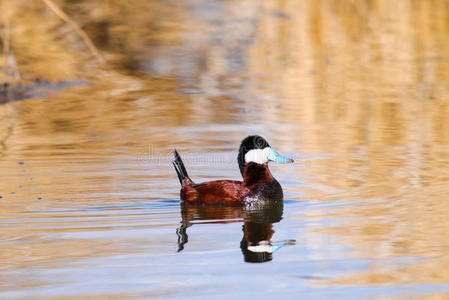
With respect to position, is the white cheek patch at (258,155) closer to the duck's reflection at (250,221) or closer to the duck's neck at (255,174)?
the duck's neck at (255,174)

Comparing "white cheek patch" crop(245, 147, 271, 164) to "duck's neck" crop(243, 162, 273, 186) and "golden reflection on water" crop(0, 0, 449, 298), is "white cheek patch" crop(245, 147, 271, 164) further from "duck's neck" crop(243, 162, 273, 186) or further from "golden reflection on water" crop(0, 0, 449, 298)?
"golden reflection on water" crop(0, 0, 449, 298)

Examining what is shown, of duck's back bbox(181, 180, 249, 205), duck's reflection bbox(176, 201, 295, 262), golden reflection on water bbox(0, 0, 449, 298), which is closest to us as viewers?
duck's reflection bbox(176, 201, 295, 262)

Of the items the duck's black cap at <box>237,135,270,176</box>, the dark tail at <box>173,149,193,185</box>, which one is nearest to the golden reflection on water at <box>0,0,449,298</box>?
the dark tail at <box>173,149,193,185</box>

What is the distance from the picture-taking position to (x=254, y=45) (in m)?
17.4

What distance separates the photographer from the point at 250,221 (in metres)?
6.98

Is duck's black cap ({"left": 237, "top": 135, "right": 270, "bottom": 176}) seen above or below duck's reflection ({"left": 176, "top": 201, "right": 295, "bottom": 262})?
above

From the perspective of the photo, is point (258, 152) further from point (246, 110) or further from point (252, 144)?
point (246, 110)

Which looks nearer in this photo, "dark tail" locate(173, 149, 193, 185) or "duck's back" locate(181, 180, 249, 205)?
"duck's back" locate(181, 180, 249, 205)

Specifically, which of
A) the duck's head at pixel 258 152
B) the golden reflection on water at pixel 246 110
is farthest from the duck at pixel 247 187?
the golden reflection on water at pixel 246 110

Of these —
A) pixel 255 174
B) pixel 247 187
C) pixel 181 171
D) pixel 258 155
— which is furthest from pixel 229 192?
pixel 181 171

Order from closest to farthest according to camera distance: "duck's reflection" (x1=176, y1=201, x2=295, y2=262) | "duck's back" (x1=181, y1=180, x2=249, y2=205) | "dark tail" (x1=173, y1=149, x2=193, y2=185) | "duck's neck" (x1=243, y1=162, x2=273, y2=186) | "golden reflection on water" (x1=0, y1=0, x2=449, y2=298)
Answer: "duck's reflection" (x1=176, y1=201, x2=295, y2=262) → "golden reflection on water" (x1=0, y1=0, x2=449, y2=298) → "duck's back" (x1=181, y1=180, x2=249, y2=205) → "duck's neck" (x1=243, y1=162, x2=273, y2=186) → "dark tail" (x1=173, y1=149, x2=193, y2=185)

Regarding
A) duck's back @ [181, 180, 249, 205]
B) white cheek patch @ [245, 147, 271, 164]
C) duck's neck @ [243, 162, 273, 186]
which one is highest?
white cheek patch @ [245, 147, 271, 164]

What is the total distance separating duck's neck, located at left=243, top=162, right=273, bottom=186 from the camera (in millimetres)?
7590

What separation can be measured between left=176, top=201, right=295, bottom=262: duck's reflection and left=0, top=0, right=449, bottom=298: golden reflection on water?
288 mm
